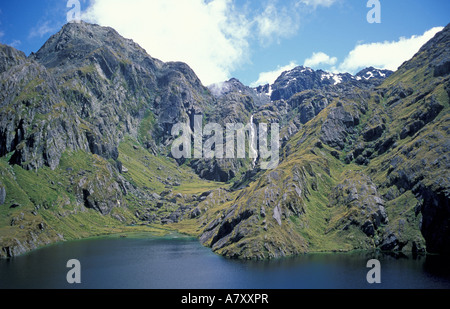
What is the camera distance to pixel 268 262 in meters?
145

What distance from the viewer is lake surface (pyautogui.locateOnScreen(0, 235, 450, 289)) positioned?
348ft

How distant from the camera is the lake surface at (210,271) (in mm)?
106125

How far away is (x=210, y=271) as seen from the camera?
128 m

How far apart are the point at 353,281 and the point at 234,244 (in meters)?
71.3

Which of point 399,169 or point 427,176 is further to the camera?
point 399,169
